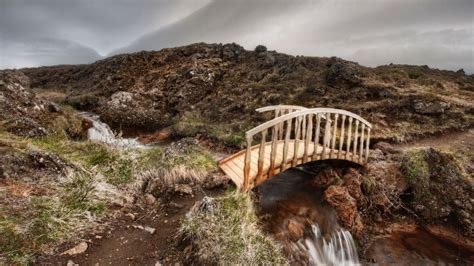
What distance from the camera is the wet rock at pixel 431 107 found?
12867 mm

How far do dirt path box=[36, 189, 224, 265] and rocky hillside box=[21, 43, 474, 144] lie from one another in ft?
26.6

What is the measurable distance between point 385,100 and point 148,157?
13.5 m

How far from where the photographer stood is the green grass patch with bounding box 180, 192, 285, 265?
357 cm

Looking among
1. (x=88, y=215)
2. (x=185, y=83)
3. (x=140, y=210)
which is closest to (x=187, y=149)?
(x=140, y=210)

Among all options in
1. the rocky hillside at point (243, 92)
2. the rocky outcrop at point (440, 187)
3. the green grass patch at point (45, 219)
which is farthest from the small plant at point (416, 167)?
the green grass patch at point (45, 219)

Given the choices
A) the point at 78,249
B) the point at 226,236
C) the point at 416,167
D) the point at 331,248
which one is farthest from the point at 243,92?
the point at 78,249

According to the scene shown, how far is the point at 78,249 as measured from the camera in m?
3.40

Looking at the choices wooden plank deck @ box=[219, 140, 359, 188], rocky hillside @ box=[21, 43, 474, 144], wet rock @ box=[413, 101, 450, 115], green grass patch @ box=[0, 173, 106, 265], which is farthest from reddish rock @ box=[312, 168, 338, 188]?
wet rock @ box=[413, 101, 450, 115]

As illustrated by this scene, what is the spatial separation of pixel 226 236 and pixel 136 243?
4.57ft

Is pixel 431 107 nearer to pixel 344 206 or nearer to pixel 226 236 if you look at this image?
pixel 344 206

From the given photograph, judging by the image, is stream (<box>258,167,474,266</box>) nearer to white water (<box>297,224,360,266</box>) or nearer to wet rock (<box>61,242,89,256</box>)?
white water (<box>297,224,360,266</box>)

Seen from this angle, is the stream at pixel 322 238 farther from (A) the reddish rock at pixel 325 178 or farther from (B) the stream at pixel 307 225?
(A) the reddish rock at pixel 325 178

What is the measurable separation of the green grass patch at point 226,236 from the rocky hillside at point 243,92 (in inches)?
319

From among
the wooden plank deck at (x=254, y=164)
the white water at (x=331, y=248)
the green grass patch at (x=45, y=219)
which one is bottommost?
the white water at (x=331, y=248)
